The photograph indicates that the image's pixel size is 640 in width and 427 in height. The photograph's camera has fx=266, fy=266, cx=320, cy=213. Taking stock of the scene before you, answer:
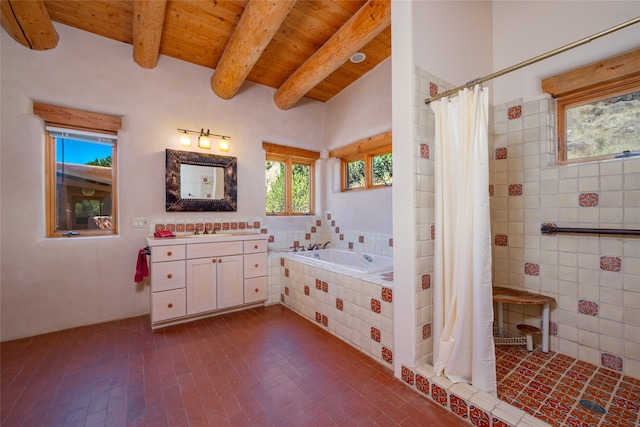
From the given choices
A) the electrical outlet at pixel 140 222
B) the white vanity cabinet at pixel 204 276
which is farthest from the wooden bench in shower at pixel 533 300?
the electrical outlet at pixel 140 222

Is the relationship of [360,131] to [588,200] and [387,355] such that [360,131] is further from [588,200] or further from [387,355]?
[387,355]

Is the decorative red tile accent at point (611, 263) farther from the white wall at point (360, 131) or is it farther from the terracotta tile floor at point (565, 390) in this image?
the white wall at point (360, 131)

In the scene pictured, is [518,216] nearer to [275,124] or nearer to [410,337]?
[410,337]

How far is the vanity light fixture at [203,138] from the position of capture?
3.11 m

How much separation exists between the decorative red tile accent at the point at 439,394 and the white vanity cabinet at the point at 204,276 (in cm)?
204

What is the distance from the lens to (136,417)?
1.46m

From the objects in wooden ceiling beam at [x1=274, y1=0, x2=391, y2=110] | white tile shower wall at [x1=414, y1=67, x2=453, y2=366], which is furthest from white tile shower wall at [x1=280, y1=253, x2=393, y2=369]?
wooden ceiling beam at [x1=274, y1=0, x2=391, y2=110]

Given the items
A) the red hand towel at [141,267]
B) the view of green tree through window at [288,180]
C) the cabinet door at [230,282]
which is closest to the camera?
the red hand towel at [141,267]

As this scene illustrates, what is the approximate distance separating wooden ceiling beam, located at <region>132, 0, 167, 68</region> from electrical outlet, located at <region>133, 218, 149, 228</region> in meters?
1.66

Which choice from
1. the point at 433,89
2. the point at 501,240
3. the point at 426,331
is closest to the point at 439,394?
the point at 426,331

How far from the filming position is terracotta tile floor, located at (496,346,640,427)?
4.51ft

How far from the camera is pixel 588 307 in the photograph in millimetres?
1861

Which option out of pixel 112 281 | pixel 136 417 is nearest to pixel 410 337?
pixel 136 417

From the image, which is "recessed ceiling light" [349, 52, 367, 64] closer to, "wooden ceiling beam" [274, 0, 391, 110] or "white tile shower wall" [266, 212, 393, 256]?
"wooden ceiling beam" [274, 0, 391, 110]
